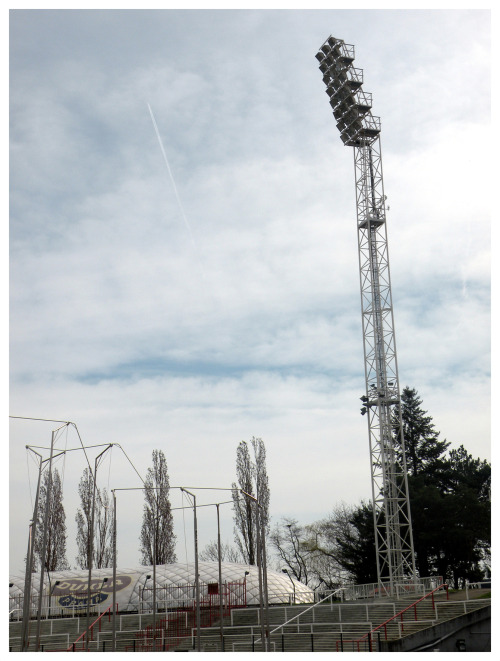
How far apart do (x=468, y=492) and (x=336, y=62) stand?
31.0 m

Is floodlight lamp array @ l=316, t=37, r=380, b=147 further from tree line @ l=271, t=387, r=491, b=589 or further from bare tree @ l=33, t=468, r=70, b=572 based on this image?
bare tree @ l=33, t=468, r=70, b=572

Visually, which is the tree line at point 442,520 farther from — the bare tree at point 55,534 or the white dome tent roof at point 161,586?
the bare tree at point 55,534

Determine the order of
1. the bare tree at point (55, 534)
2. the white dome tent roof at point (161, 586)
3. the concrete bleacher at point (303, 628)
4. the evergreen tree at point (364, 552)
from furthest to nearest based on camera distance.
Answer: the bare tree at point (55, 534)
the evergreen tree at point (364, 552)
the white dome tent roof at point (161, 586)
the concrete bleacher at point (303, 628)

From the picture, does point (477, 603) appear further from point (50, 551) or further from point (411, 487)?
point (50, 551)

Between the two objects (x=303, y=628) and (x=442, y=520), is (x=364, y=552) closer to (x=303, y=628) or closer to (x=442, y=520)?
(x=442, y=520)

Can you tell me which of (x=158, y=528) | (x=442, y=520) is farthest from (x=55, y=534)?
(x=442, y=520)

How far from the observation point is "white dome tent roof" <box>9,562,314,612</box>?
130 ft

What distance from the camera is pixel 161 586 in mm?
41062

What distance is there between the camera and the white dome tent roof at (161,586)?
39.6 m

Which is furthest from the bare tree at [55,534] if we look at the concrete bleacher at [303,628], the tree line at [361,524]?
the concrete bleacher at [303,628]

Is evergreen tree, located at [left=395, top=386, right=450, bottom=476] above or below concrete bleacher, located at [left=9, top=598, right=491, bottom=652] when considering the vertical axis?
above

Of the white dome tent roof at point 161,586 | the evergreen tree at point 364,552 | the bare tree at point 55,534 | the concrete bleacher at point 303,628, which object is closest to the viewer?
the concrete bleacher at point 303,628

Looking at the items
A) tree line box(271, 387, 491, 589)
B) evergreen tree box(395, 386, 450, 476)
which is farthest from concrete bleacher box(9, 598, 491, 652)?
evergreen tree box(395, 386, 450, 476)

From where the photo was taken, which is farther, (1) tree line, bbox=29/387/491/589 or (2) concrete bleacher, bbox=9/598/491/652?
(1) tree line, bbox=29/387/491/589
